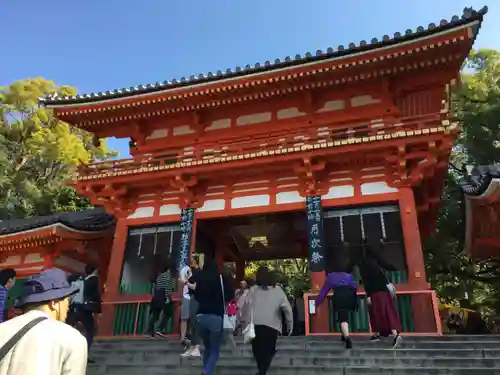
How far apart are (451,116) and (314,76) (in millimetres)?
3632

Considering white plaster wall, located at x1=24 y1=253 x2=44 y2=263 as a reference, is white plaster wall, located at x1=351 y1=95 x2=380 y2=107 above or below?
above

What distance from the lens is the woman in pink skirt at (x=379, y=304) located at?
7.74 meters

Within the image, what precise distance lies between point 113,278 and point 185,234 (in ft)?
7.83

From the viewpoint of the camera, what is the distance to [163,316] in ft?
36.0

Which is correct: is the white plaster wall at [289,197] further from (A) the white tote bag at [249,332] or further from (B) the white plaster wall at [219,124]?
(A) the white tote bag at [249,332]

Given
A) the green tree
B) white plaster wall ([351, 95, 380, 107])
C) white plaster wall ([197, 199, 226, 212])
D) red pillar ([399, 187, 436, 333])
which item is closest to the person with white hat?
red pillar ([399, 187, 436, 333])

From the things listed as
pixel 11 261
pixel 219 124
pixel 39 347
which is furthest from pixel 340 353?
pixel 11 261

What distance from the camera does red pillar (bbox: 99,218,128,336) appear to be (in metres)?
11.7

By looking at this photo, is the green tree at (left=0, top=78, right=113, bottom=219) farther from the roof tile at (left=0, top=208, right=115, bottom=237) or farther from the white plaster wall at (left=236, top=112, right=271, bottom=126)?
the white plaster wall at (left=236, top=112, right=271, bottom=126)

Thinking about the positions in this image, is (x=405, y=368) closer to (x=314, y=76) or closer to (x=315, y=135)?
(x=315, y=135)

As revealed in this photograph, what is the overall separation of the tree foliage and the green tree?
1840 centimetres

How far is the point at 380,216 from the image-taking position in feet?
36.8

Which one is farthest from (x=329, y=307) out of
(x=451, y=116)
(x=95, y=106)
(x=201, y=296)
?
(x=95, y=106)

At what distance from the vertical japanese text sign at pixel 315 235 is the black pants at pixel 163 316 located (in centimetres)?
355
